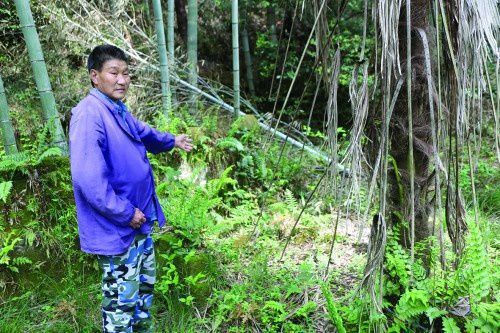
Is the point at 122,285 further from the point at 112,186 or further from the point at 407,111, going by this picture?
the point at 407,111

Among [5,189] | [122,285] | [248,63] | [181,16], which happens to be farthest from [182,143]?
[181,16]

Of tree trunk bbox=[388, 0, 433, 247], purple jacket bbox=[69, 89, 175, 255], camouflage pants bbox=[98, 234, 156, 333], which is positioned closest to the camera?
tree trunk bbox=[388, 0, 433, 247]

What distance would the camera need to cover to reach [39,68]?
3.72 metres

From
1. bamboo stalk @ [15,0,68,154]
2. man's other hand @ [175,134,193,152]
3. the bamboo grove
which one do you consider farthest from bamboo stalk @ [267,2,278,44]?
the bamboo grove

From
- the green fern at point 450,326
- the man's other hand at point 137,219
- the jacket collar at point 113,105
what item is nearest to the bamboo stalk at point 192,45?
the jacket collar at point 113,105

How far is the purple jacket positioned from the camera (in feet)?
7.21

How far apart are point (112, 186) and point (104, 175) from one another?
15 centimetres

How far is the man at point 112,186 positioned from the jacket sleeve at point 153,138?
0.08 metres

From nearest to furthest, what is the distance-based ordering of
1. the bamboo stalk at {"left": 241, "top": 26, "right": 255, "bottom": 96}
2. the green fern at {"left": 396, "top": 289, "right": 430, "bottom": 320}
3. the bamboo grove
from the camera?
the bamboo grove → the green fern at {"left": 396, "top": 289, "right": 430, "bottom": 320} → the bamboo stalk at {"left": 241, "top": 26, "right": 255, "bottom": 96}

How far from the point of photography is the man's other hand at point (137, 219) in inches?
93.3

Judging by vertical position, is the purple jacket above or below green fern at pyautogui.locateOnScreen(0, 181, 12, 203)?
above

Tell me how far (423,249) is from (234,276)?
1.56 meters

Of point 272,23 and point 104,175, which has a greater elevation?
point 272,23

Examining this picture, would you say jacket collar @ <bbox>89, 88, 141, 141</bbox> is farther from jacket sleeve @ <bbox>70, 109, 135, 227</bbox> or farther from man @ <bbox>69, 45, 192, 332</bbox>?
jacket sleeve @ <bbox>70, 109, 135, 227</bbox>
